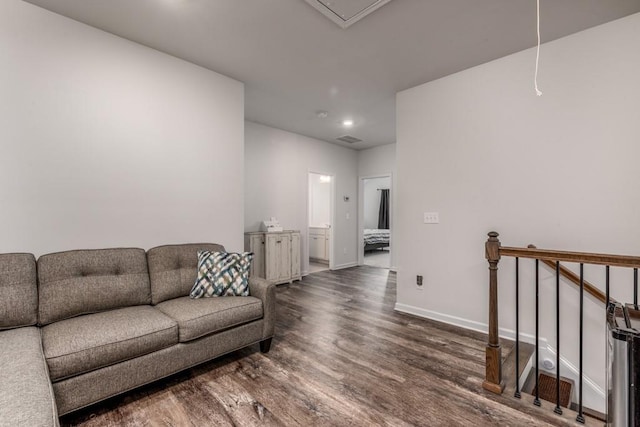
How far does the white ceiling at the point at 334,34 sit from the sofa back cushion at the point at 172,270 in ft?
6.28

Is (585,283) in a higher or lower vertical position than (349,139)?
lower

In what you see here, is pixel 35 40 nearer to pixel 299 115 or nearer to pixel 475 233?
pixel 299 115

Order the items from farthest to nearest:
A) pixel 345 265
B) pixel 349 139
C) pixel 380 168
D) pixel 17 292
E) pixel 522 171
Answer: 1. pixel 345 265
2. pixel 380 168
3. pixel 349 139
4. pixel 522 171
5. pixel 17 292

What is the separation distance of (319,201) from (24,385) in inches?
257

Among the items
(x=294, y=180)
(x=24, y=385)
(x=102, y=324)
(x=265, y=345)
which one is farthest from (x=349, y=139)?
(x=24, y=385)

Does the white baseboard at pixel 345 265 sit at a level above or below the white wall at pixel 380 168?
below

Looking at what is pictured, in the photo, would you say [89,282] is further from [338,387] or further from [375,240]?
[375,240]

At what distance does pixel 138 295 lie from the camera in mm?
2289

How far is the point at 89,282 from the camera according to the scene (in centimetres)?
210

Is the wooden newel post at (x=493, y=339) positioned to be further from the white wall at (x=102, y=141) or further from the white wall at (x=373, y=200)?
the white wall at (x=373, y=200)

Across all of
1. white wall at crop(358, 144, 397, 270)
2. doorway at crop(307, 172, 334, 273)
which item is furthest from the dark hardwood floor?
white wall at crop(358, 144, 397, 270)

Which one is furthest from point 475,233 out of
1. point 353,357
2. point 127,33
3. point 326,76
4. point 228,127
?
point 127,33

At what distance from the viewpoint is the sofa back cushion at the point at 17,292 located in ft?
5.83

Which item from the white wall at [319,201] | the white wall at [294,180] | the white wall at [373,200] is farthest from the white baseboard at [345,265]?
the white wall at [373,200]
